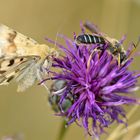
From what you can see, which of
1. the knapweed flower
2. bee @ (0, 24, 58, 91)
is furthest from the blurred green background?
bee @ (0, 24, 58, 91)

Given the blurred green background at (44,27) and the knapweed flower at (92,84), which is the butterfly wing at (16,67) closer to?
the knapweed flower at (92,84)

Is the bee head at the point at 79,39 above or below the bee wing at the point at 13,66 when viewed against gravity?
below

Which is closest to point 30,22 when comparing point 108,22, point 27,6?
point 27,6

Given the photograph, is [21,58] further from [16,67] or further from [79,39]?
[79,39]

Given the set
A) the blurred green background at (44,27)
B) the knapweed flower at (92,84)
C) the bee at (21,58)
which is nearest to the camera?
the bee at (21,58)

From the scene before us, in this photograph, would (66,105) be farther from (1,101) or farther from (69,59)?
(1,101)

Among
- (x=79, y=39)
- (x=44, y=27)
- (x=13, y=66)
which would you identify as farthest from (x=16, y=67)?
(x=44, y=27)

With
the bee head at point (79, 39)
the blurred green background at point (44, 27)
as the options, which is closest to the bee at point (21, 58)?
the bee head at point (79, 39)
